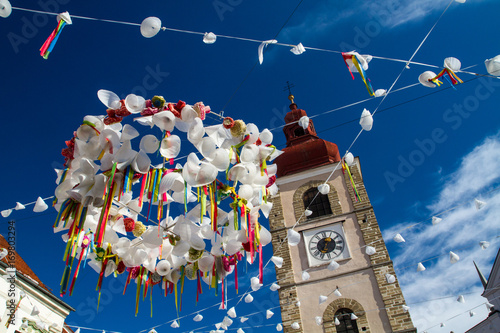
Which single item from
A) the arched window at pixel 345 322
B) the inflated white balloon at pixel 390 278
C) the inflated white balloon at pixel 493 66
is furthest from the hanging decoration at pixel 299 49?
the arched window at pixel 345 322

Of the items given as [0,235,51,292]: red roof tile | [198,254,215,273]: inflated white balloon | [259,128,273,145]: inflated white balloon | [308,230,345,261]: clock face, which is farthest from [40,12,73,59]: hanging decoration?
[308,230,345,261]: clock face

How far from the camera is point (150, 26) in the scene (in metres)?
3.71

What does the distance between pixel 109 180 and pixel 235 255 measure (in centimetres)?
148

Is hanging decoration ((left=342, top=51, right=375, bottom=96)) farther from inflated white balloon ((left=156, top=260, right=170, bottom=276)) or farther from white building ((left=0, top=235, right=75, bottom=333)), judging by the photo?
white building ((left=0, top=235, right=75, bottom=333))

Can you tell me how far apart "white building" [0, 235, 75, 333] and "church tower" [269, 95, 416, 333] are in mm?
7458

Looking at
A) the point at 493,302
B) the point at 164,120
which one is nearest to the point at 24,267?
the point at 164,120

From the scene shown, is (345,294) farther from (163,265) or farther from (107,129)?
(107,129)

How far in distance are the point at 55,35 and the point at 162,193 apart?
6.23 feet

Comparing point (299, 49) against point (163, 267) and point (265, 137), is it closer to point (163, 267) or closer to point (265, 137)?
point (265, 137)

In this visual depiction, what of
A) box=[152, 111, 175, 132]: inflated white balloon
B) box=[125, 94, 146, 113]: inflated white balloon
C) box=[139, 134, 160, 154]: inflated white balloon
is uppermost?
box=[125, 94, 146, 113]: inflated white balloon

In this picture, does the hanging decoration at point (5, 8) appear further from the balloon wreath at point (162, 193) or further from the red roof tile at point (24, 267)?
the red roof tile at point (24, 267)

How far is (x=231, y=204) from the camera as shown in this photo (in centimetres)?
343

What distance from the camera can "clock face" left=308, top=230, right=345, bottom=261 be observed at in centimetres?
1346

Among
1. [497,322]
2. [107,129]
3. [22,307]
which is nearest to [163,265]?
[107,129]
